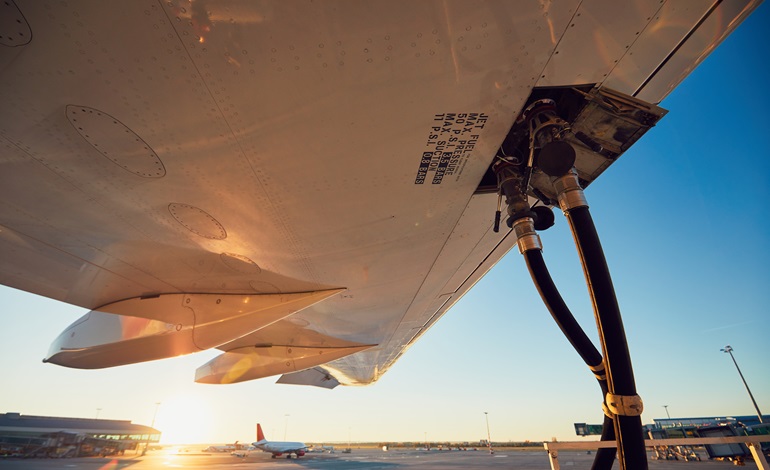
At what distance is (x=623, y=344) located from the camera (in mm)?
1678

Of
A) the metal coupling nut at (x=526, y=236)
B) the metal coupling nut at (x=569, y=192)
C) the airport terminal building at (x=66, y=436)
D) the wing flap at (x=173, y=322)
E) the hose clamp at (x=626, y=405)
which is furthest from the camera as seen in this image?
the airport terminal building at (x=66, y=436)

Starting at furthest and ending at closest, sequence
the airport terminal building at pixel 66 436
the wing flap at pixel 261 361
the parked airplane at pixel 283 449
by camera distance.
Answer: the airport terminal building at pixel 66 436, the parked airplane at pixel 283 449, the wing flap at pixel 261 361

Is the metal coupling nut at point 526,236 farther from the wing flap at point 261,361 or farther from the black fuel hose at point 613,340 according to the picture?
the wing flap at point 261,361

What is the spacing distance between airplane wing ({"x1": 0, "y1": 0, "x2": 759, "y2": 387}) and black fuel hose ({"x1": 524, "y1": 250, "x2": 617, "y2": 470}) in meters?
1.32

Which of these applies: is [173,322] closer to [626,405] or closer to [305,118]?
[305,118]

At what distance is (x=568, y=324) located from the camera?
7.17ft

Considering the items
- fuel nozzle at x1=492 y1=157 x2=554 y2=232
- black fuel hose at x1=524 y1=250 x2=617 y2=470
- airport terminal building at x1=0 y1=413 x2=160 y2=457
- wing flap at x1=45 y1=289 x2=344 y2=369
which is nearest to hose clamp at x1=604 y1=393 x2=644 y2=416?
black fuel hose at x1=524 y1=250 x2=617 y2=470

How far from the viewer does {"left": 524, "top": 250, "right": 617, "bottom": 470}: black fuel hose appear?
6.89 feet

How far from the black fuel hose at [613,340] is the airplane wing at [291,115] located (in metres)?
1.48

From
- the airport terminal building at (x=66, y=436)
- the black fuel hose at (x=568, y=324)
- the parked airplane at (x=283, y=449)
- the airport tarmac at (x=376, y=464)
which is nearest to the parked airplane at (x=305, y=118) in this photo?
the black fuel hose at (x=568, y=324)

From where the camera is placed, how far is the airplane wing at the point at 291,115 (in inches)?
86.3

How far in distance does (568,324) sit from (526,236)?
0.69 meters

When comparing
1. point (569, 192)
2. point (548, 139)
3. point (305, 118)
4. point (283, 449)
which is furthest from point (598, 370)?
point (283, 449)

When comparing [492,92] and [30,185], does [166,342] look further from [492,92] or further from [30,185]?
[492,92]
